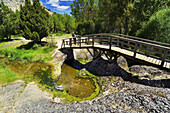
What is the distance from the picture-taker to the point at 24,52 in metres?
17.1

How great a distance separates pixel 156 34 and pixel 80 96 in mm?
16381

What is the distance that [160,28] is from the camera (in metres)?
15.8

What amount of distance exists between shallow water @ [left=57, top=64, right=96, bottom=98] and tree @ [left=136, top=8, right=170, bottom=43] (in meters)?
13.6

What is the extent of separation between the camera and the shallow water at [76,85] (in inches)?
352

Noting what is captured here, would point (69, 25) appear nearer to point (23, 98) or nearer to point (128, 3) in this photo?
point (128, 3)

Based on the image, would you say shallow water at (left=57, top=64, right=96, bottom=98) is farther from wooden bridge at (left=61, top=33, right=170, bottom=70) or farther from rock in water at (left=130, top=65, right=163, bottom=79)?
rock in water at (left=130, top=65, right=163, bottom=79)

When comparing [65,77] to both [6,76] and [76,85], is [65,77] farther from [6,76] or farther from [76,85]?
[6,76]

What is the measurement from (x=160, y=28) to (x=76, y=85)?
636 inches

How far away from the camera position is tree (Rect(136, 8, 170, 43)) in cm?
1500

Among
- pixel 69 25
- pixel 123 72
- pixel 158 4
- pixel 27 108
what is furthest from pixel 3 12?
pixel 158 4

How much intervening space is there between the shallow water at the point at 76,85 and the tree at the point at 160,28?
44.7ft

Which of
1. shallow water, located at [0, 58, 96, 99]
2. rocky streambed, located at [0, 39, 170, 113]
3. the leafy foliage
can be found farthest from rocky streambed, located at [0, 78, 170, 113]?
the leafy foliage

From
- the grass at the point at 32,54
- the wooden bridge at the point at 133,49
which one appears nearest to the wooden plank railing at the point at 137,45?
the wooden bridge at the point at 133,49

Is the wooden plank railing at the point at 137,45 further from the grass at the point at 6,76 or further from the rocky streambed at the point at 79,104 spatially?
the grass at the point at 6,76
